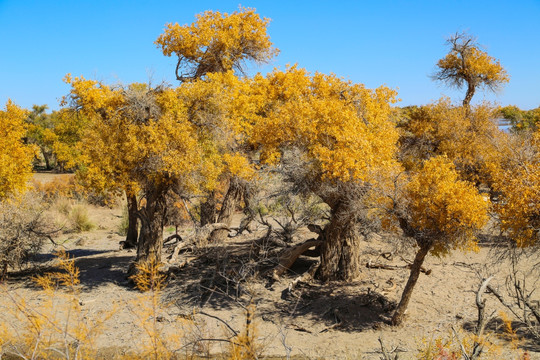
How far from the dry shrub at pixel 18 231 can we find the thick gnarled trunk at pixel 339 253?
846 cm

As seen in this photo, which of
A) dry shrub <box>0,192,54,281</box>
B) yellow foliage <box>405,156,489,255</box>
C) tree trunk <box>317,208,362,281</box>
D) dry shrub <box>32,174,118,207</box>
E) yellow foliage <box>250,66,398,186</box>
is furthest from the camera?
dry shrub <box>32,174,118,207</box>

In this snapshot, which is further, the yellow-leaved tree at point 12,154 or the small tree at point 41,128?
the small tree at point 41,128

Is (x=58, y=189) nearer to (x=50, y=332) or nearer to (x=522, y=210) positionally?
(x=50, y=332)

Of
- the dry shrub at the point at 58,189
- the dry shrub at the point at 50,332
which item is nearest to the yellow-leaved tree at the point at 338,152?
the dry shrub at the point at 50,332

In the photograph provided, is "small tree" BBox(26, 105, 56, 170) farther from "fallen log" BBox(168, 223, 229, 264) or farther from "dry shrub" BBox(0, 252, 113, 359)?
"dry shrub" BBox(0, 252, 113, 359)

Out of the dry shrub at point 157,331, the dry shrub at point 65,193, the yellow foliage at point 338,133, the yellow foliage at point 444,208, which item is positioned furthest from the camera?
the dry shrub at point 65,193

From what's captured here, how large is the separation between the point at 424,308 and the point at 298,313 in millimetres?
3029

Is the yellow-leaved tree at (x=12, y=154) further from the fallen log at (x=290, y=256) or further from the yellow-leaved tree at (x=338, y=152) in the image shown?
the fallen log at (x=290, y=256)

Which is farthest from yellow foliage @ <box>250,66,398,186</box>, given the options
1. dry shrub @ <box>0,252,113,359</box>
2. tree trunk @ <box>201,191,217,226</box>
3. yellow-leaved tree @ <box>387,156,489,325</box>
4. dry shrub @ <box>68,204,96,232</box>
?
dry shrub @ <box>68,204,96,232</box>

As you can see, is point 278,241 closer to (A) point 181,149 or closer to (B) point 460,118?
(A) point 181,149

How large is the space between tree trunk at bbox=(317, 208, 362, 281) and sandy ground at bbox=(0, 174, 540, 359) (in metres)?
0.37

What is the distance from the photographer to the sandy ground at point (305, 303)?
32.5ft

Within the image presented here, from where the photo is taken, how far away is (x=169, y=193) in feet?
46.2

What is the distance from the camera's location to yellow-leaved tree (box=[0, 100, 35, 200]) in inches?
542
